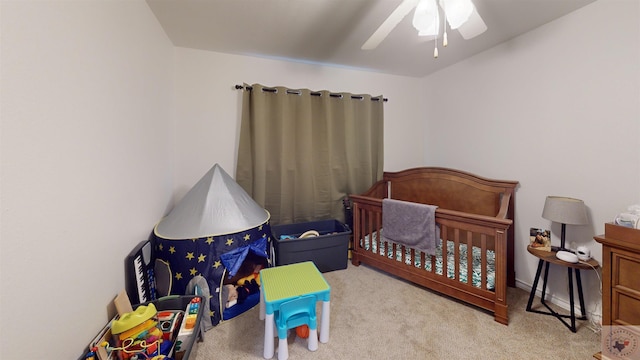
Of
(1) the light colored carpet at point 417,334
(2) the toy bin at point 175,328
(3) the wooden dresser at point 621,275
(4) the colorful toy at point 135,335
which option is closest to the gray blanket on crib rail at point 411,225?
(1) the light colored carpet at point 417,334

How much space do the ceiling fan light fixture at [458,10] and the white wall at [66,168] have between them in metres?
1.69

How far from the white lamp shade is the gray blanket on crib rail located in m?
0.74

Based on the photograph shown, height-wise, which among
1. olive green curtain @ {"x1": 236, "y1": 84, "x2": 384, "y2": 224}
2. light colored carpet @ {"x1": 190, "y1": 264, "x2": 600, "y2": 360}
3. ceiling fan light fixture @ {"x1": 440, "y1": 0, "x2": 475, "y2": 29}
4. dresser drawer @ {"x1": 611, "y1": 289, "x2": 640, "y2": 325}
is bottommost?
light colored carpet @ {"x1": 190, "y1": 264, "x2": 600, "y2": 360}

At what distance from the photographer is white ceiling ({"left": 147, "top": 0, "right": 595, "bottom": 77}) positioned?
1.64m

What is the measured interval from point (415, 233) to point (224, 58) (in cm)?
251

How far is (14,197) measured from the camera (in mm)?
685

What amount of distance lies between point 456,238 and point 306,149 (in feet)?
5.46

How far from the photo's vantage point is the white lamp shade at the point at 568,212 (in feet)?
5.16

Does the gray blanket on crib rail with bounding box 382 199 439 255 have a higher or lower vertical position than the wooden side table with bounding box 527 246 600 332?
higher

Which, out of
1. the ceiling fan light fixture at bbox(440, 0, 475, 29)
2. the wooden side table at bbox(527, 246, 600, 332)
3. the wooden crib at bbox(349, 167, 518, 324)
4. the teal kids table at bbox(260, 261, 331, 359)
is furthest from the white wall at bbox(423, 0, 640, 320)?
the teal kids table at bbox(260, 261, 331, 359)

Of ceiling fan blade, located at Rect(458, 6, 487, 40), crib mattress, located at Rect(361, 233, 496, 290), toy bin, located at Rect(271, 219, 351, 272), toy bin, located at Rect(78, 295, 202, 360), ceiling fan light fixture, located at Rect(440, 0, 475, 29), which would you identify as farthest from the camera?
toy bin, located at Rect(271, 219, 351, 272)

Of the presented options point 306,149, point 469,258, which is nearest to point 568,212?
point 469,258

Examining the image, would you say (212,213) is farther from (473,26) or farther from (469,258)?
(473,26)

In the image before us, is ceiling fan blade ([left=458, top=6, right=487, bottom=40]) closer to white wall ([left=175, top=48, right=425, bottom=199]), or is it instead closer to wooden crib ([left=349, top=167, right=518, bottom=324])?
wooden crib ([left=349, top=167, right=518, bottom=324])
